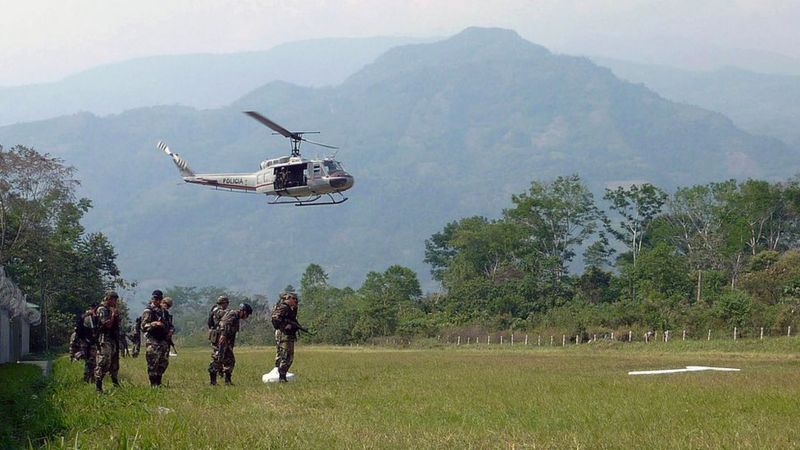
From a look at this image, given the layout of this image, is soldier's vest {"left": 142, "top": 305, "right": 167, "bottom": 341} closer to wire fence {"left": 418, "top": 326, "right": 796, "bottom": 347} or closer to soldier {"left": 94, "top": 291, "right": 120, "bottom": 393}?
soldier {"left": 94, "top": 291, "right": 120, "bottom": 393}

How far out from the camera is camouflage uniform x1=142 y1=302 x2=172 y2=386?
2512cm

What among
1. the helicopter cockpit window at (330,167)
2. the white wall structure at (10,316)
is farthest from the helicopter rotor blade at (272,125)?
the white wall structure at (10,316)

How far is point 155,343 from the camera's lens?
25219 mm

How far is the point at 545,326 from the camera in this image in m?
81.8

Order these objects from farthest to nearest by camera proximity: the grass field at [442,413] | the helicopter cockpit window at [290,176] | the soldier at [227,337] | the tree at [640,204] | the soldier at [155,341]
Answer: the tree at [640,204], the helicopter cockpit window at [290,176], the soldier at [227,337], the soldier at [155,341], the grass field at [442,413]

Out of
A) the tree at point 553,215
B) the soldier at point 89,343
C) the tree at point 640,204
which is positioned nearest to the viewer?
the soldier at point 89,343

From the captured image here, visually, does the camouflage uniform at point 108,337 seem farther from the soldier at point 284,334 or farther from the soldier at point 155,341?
the soldier at point 284,334

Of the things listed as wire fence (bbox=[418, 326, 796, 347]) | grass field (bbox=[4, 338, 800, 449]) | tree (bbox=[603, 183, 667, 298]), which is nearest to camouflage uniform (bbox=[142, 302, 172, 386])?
grass field (bbox=[4, 338, 800, 449])

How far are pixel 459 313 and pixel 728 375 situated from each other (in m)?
72.5

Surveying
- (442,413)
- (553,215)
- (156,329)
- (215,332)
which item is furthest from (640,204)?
(442,413)

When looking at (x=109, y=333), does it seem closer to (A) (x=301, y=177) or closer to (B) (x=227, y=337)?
(B) (x=227, y=337)

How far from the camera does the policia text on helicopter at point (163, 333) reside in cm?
2519

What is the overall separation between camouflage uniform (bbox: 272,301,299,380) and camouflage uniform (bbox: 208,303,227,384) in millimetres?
1290

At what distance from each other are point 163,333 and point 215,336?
147cm
